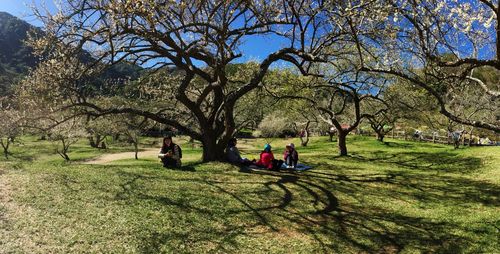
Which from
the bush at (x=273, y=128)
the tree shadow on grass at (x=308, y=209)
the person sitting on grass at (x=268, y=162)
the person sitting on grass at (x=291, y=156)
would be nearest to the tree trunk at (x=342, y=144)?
the person sitting on grass at (x=291, y=156)

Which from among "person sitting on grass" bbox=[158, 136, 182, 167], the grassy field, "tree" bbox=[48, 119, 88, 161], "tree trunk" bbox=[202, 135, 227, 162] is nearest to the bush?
"tree" bbox=[48, 119, 88, 161]

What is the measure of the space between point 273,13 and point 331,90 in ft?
41.2

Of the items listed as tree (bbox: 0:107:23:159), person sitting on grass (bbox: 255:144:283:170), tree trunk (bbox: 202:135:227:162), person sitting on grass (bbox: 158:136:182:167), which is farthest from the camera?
tree trunk (bbox: 202:135:227:162)

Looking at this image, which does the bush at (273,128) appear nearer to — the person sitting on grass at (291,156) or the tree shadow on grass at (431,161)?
the tree shadow on grass at (431,161)

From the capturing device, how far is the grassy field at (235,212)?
7328 millimetres

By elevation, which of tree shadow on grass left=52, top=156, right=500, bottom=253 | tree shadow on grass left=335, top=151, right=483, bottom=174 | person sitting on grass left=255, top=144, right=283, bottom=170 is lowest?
tree shadow on grass left=52, top=156, right=500, bottom=253

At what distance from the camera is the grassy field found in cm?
733

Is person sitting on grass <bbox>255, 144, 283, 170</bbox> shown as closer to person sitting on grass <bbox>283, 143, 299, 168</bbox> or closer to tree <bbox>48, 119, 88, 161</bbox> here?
person sitting on grass <bbox>283, 143, 299, 168</bbox>

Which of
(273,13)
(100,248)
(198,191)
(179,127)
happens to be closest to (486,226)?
(198,191)

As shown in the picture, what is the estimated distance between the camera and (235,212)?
A: 9305 millimetres

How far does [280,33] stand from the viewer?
15414mm

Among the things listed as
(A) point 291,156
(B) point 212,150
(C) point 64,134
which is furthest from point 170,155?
(C) point 64,134

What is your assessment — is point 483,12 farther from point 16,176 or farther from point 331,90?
point 331,90

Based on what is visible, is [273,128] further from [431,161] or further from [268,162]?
[268,162]
